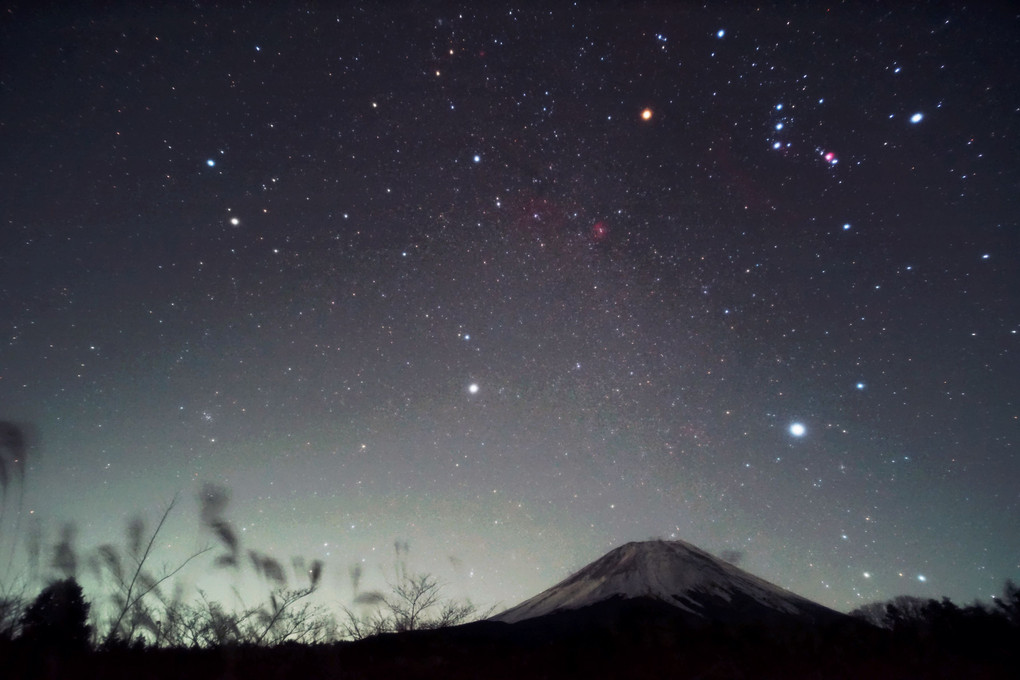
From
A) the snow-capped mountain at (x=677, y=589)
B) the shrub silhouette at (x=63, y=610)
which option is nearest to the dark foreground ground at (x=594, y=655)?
the snow-capped mountain at (x=677, y=589)

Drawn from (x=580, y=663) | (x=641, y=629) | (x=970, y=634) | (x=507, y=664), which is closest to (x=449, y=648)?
(x=507, y=664)

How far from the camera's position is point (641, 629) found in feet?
88.9

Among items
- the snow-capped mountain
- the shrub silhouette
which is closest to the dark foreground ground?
the snow-capped mountain

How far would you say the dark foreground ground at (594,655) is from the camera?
13.8 metres

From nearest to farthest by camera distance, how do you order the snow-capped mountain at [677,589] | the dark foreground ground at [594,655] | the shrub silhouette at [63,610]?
the dark foreground ground at [594,655] → the shrub silhouette at [63,610] → the snow-capped mountain at [677,589]

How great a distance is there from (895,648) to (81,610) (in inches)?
1657

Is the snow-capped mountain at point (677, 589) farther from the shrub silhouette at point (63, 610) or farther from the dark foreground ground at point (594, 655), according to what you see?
the shrub silhouette at point (63, 610)

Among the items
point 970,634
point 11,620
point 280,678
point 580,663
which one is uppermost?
point 11,620

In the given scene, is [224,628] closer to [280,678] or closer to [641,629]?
[280,678]

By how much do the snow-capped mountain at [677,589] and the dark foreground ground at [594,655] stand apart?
4859mm

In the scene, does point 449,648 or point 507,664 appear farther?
point 449,648

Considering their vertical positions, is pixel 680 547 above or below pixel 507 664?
above

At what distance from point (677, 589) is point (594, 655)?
20.8 metres

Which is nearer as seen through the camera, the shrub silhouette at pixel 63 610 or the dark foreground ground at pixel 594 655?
the dark foreground ground at pixel 594 655
